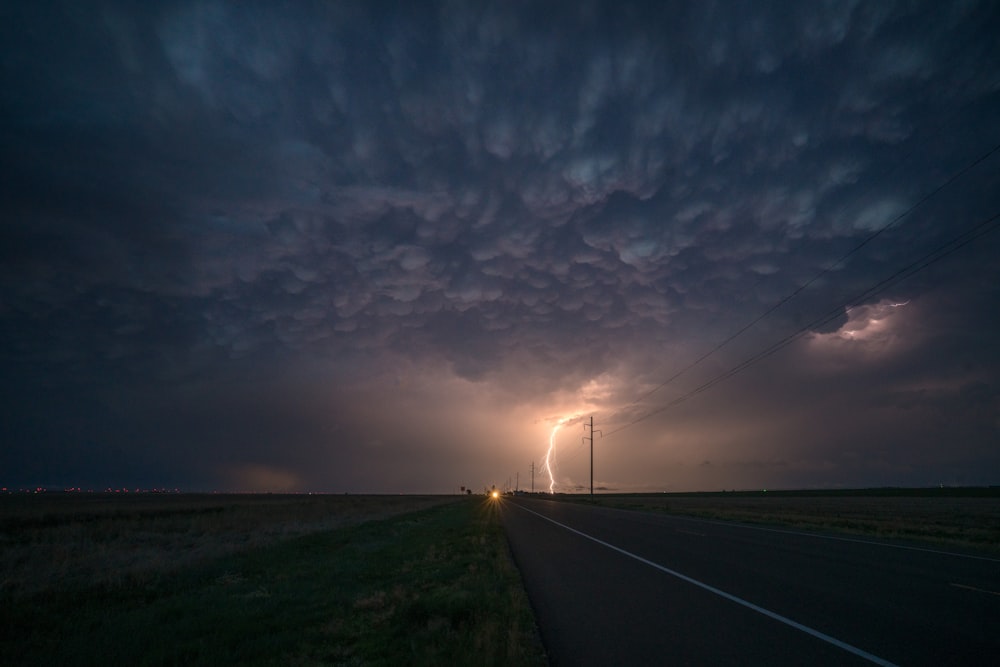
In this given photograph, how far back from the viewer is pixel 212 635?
8.75 meters

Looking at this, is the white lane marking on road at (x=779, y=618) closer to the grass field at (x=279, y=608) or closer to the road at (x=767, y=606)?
the road at (x=767, y=606)

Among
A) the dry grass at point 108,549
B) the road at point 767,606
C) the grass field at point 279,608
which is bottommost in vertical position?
the dry grass at point 108,549

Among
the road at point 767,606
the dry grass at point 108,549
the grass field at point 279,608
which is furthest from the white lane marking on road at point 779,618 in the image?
the dry grass at point 108,549

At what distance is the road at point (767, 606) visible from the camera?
6.18 m

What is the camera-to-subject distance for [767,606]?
8477 millimetres

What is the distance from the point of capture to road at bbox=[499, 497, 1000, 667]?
6.18 metres

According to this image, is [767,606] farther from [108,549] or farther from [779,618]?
[108,549]

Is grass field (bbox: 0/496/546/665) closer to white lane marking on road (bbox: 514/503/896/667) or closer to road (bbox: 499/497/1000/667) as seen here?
road (bbox: 499/497/1000/667)

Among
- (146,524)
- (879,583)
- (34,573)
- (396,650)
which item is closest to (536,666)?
(396,650)

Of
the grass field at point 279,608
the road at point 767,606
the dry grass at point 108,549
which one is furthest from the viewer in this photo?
the dry grass at point 108,549

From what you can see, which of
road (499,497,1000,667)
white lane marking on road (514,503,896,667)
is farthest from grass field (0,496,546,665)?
white lane marking on road (514,503,896,667)

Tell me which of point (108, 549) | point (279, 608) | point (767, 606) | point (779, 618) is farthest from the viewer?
point (108, 549)

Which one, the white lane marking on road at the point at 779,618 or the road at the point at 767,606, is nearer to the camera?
the white lane marking on road at the point at 779,618

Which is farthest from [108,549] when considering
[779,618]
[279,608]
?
[779,618]
